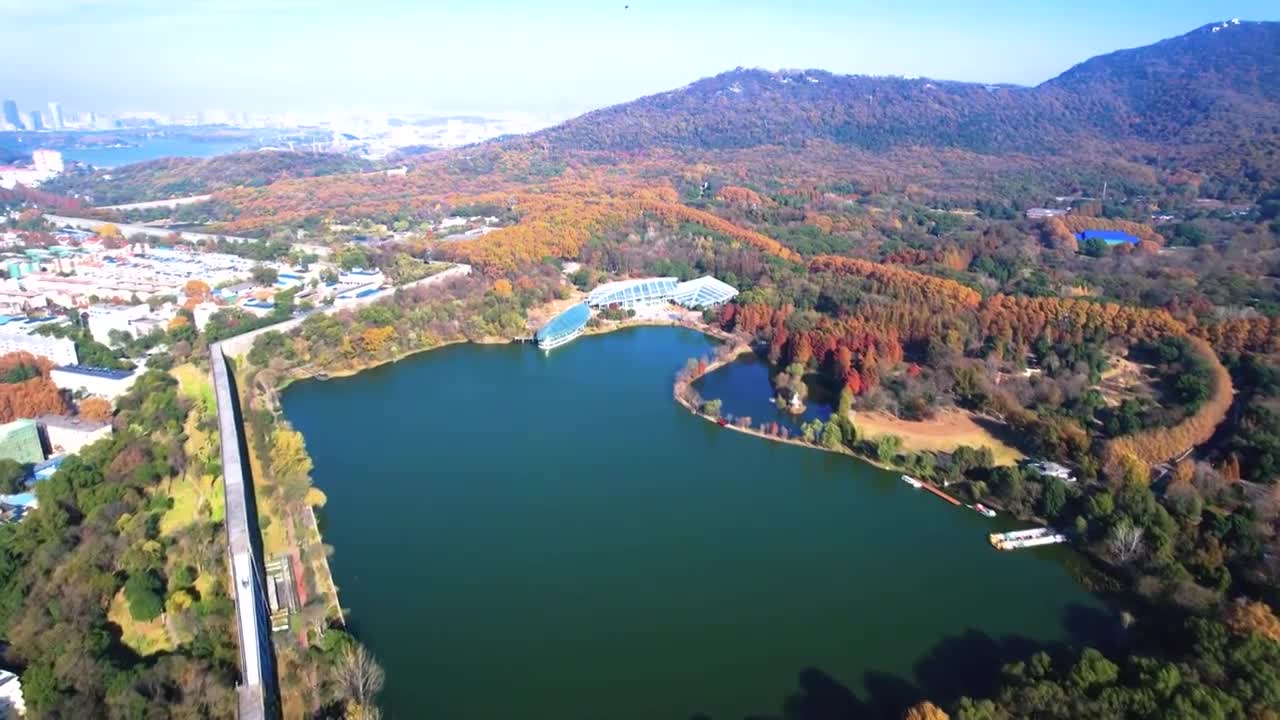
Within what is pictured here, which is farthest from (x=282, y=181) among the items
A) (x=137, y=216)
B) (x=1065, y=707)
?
(x=1065, y=707)

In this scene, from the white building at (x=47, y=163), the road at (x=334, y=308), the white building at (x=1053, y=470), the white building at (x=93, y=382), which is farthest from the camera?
the white building at (x=47, y=163)

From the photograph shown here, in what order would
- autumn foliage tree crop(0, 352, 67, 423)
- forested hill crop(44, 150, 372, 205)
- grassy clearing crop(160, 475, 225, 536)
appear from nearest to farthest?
grassy clearing crop(160, 475, 225, 536) < autumn foliage tree crop(0, 352, 67, 423) < forested hill crop(44, 150, 372, 205)

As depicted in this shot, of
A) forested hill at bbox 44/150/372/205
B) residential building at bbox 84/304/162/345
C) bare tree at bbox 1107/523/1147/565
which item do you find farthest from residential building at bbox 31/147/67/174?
bare tree at bbox 1107/523/1147/565

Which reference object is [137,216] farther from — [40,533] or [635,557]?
[635,557]

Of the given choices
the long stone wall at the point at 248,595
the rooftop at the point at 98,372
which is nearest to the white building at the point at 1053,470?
the long stone wall at the point at 248,595

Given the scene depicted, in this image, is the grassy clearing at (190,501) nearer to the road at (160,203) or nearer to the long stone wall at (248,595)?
the long stone wall at (248,595)

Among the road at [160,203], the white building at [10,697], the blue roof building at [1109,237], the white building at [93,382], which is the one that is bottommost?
the white building at [10,697]

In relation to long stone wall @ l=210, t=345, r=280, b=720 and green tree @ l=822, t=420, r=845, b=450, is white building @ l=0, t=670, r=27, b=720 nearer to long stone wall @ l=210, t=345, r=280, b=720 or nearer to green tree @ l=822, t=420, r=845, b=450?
long stone wall @ l=210, t=345, r=280, b=720
